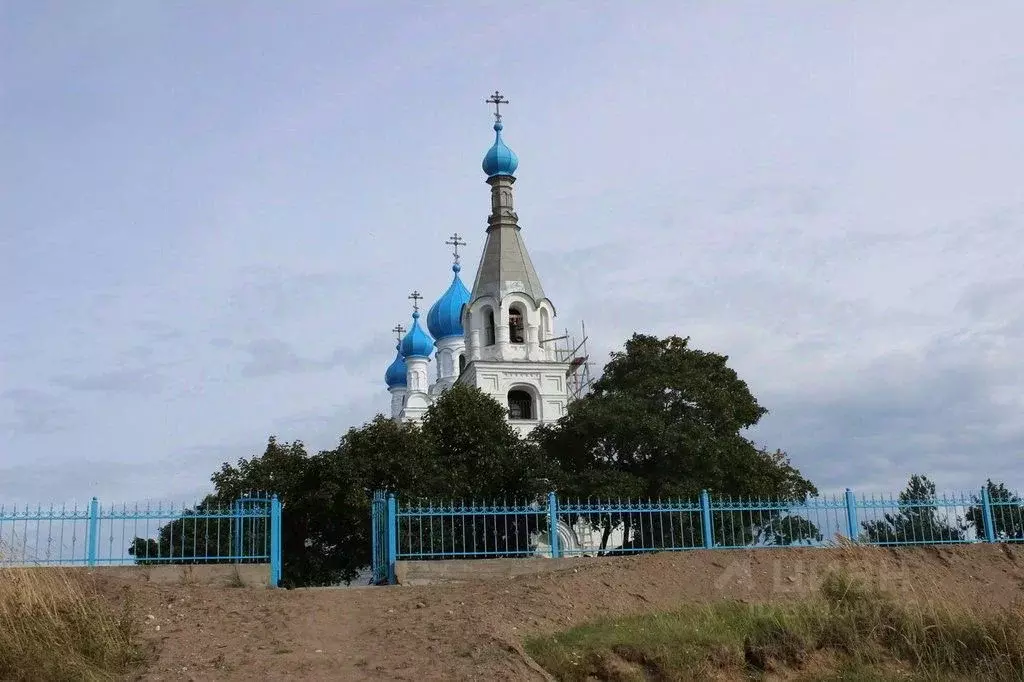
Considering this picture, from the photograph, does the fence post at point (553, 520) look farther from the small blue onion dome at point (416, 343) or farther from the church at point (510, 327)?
the small blue onion dome at point (416, 343)

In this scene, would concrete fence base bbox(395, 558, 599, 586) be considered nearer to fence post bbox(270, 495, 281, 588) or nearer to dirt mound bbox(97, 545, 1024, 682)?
Answer: dirt mound bbox(97, 545, 1024, 682)

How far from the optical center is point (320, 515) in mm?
25172

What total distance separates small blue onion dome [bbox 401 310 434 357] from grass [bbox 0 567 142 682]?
3836cm

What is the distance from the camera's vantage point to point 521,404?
37.3 m

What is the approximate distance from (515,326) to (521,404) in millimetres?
2705

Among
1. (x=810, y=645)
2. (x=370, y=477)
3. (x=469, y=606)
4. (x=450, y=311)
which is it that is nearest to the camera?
(x=810, y=645)

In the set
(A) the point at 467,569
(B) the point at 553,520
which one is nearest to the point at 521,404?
(B) the point at 553,520

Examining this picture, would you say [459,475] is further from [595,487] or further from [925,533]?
[925,533]

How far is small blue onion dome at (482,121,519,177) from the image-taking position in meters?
38.3

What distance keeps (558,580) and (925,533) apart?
6.81 metres

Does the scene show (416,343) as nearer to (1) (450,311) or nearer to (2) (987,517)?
(1) (450,311)

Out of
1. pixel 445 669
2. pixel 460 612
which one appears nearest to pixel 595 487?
pixel 460 612

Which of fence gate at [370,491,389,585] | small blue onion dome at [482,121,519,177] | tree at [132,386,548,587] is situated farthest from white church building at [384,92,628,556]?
fence gate at [370,491,389,585]

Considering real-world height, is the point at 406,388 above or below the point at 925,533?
above
